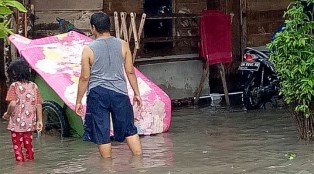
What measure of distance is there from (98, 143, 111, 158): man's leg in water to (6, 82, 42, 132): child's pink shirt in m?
0.81

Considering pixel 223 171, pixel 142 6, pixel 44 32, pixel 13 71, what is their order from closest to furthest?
pixel 223 171, pixel 13 71, pixel 44 32, pixel 142 6

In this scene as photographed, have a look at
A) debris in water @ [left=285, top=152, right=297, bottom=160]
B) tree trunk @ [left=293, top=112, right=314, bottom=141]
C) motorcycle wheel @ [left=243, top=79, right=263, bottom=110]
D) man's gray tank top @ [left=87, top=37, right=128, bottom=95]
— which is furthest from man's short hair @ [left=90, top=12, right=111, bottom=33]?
motorcycle wheel @ [left=243, top=79, right=263, bottom=110]

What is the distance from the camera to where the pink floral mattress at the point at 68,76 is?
364 inches

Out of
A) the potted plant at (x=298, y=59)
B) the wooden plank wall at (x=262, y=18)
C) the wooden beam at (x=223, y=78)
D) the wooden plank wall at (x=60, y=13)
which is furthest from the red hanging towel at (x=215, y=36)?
the potted plant at (x=298, y=59)

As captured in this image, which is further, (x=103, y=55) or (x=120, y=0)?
(x=120, y=0)

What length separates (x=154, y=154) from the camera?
803 centimetres

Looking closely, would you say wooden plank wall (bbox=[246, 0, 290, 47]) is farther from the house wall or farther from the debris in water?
the debris in water

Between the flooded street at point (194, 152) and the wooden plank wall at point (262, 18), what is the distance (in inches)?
131

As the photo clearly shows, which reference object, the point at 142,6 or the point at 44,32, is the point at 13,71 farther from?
the point at 142,6

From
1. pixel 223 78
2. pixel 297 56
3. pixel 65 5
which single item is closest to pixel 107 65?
pixel 297 56

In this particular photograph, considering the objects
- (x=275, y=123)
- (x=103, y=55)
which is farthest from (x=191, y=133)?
(x=103, y=55)

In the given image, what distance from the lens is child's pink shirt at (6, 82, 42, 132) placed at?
7.64 metres

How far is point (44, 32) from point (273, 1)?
4.82 m

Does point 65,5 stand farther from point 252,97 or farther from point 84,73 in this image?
point 84,73
